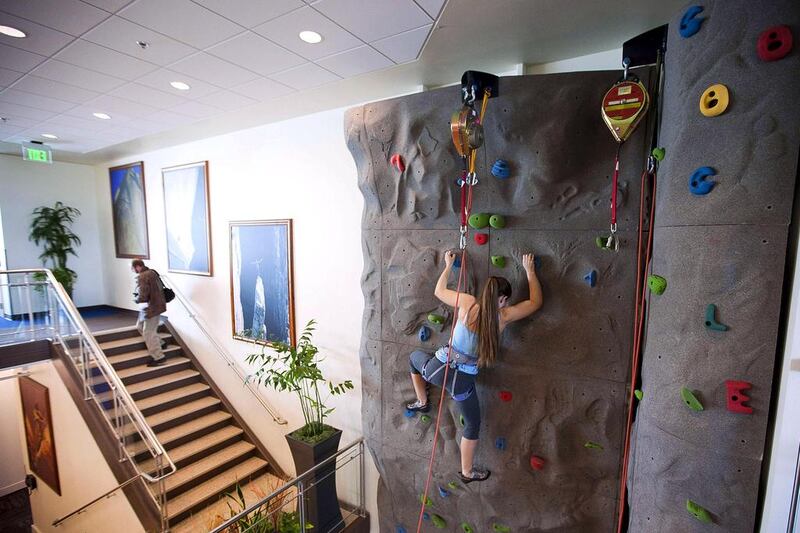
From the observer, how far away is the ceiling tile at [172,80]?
2.93m

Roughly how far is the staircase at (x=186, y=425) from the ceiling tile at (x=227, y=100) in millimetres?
3347

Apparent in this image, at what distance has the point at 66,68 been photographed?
111 inches

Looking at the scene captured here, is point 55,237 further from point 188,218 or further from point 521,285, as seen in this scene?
point 521,285

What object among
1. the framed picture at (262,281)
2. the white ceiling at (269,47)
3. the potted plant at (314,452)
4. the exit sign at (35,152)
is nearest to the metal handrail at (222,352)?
the framed picture at (262,281)

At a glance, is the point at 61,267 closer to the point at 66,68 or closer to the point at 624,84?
the point at 66,68

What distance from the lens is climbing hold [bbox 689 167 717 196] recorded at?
154 centimetres

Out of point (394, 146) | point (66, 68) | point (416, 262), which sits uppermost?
point (66, 68)

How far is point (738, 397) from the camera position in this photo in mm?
1506

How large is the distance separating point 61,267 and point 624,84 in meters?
8.21

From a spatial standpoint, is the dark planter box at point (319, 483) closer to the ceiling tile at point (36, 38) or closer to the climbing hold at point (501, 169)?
the climbing hold at point (501, 169)

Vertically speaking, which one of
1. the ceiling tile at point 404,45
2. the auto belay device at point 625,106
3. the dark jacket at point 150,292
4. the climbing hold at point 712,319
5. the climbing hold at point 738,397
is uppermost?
the ceiling tile at point 404,45

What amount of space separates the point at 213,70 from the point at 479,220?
233cm

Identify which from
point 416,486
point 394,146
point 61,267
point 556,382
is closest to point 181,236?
point 61,267

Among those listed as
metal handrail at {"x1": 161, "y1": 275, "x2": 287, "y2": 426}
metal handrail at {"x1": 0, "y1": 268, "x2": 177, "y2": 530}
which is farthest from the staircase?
metal handrail at {"x1": 161, "y1": 275, "x2": 287, "y2": 426}
